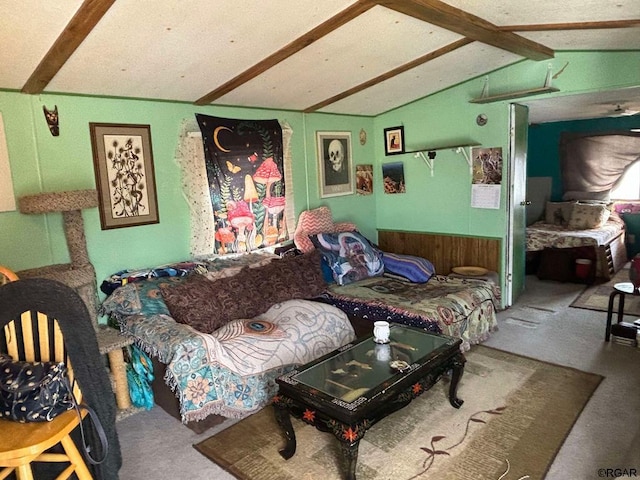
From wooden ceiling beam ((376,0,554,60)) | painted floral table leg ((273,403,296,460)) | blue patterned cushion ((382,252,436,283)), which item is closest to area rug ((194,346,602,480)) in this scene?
painted floral table leg ((273,403,296,460))

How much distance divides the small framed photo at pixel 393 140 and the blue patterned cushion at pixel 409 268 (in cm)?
131

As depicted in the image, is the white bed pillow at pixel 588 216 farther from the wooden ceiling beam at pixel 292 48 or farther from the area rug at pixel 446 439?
the wooden ceiling beam at pixel 292 48

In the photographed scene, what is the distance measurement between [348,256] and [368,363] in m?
1.70

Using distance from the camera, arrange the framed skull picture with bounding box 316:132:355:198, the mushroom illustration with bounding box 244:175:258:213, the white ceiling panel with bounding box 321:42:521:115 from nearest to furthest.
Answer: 1. the white ceiling panel with bounding box 321:42:521:115
2. the mushroom illustration with bounding box 244:175:258:213
3. the framed skull picture with bounding box 316:132:355:198

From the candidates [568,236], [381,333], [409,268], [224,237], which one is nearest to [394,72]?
[409,268]

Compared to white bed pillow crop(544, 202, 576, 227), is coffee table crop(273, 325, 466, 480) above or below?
below

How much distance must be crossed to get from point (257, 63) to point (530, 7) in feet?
5.36

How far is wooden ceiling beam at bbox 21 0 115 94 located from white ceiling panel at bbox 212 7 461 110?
4.00ft

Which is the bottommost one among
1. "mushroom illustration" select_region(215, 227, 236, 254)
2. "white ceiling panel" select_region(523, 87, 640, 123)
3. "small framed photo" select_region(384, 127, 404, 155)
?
"mushroom illustration" select_region(215, 227, 236, 254)

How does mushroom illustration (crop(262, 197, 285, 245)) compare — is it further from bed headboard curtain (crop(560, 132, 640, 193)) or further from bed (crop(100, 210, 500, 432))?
bed headboard curtain (crop(560, 132, 640, 193))

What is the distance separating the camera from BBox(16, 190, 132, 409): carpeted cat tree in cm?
245

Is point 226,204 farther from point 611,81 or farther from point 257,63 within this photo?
point 611,81

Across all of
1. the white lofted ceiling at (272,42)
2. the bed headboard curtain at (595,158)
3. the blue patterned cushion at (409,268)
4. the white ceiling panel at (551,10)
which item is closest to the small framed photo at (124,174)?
the white lofted ceiling at (272,42)

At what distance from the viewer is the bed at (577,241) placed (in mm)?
4941
